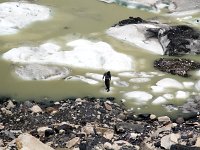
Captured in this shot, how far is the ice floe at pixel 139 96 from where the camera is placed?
2160 centimetres

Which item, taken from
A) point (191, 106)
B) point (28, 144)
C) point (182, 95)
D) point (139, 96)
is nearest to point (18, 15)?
point (139, 96)

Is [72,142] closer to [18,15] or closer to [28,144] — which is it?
[28,144]

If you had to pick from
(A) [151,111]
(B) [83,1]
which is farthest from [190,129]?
(B) [83,1]

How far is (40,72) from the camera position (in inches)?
932

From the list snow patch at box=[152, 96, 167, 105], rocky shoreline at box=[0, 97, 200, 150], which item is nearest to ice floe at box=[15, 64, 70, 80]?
rocky shoreline at box=[0, 97, 200, 150]

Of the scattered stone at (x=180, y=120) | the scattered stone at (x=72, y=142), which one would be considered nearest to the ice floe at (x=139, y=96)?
the scattered stone at (x=180, y=120)

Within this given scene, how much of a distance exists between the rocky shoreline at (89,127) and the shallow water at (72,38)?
105cm

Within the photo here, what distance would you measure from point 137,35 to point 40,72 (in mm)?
8456

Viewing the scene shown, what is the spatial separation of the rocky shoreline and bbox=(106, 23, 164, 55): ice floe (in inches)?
301

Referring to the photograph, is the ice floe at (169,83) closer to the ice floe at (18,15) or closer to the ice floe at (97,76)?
the ice floe at (97,76)

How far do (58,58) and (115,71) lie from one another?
3535 millimetres

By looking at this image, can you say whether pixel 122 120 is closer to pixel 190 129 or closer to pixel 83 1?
pixel 190 129

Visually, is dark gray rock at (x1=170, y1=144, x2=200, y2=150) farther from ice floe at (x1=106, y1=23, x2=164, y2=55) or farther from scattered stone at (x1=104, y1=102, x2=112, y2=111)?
ice floe at (x1=106, y1=23, x2=164, y2=55)

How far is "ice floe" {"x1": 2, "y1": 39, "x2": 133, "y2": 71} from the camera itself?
2506 centimetres
